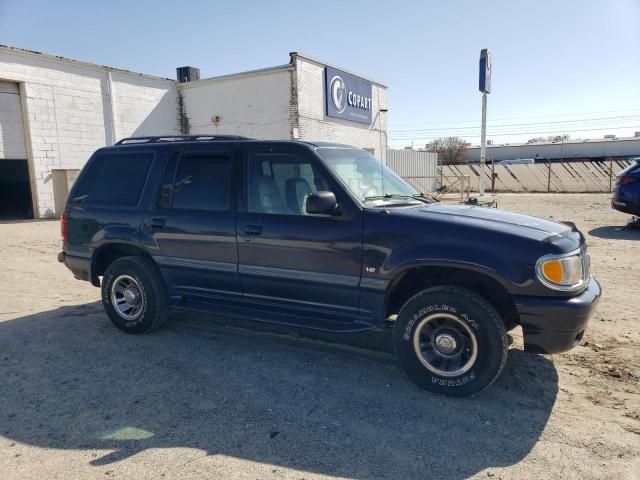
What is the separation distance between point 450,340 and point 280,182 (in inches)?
79.0

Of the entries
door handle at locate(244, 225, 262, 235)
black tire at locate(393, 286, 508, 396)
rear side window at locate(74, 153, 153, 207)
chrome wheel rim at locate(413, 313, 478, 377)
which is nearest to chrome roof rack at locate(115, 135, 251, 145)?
rear side window at locate(74, 153, 153, 207)

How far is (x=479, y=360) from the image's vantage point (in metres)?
3.54

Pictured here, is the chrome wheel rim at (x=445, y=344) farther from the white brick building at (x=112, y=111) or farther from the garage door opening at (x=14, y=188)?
the garage door opening at (x=14, y=188)

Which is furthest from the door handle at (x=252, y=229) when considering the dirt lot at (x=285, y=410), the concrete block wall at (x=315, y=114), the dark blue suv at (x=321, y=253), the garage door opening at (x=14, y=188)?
the garage door opening at (x=14, y=188)

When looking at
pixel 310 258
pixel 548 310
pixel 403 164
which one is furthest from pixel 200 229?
pixel 403 164

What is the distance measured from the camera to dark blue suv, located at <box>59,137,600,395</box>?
3488 mm

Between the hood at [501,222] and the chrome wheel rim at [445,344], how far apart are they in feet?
2.40

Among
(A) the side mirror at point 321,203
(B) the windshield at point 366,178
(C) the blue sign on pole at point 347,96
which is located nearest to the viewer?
(A) the side mirror at point 321,203

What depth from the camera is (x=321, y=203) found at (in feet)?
12.4

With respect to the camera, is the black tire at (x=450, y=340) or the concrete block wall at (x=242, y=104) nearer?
the black tire at (x=450, y=340)

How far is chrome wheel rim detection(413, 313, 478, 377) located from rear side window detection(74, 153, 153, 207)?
3215mm

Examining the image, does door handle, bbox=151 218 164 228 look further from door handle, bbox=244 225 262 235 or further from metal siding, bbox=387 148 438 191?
metal siding, bbox=387 148 438 191

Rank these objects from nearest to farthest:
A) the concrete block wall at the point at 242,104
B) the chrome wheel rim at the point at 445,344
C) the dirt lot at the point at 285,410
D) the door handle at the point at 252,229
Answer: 1. the dirt lot at the point at 285,410
2. the chrome wheel rim at the point at 445,344
3. the door handle at the point at 252,229
4. the concrete block wall at the point at 242,104

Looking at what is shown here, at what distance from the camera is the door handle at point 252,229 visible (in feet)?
14.2
